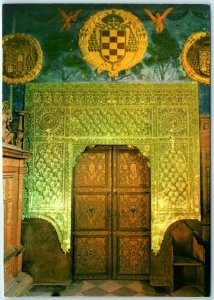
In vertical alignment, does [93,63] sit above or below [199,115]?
above

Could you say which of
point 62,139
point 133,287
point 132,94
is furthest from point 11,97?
point 133,287

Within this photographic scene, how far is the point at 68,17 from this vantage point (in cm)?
434

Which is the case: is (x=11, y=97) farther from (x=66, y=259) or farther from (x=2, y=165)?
(x=66, y=259)

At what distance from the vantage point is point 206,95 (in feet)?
14.3

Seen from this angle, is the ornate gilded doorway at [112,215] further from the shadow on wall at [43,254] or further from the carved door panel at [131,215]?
the shadow on wall at [43,254]

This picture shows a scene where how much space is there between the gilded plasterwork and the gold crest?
17 cm

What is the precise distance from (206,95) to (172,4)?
124 centimetres


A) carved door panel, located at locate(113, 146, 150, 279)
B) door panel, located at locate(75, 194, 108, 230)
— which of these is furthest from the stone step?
carved door panel, located at locate(113, 146, 150, 279)

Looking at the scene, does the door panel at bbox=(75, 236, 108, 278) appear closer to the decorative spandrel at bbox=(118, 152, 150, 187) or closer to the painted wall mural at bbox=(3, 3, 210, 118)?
the decorative spandrel at bbox=(118, 152, 150, 187)

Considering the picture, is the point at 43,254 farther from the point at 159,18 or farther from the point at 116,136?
the point at 159,18

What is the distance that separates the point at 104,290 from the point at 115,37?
3266mm

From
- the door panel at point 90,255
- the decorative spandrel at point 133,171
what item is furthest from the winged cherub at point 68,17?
the door panel at point 90,255

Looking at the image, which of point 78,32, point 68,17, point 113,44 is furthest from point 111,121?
point 68,17

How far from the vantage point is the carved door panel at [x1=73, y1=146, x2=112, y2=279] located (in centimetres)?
464
